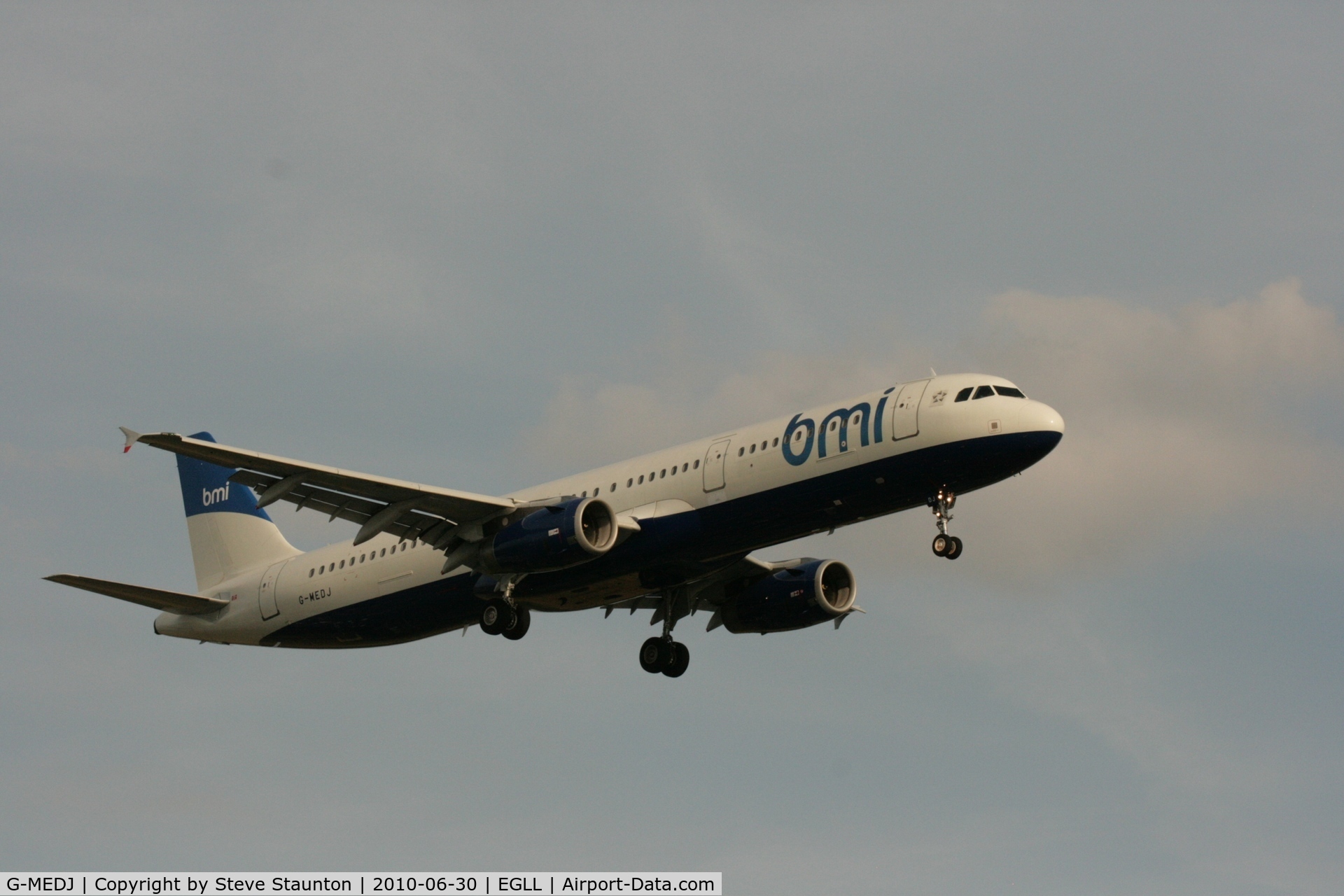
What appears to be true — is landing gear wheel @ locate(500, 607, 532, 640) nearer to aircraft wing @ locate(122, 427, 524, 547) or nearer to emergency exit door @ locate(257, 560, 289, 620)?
aircraft wing @ locate(122, 427, 524, 547)

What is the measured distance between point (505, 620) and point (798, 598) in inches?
358

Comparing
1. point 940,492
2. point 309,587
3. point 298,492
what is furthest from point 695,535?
point 309,587

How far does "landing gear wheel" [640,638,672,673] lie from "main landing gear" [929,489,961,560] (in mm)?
11526

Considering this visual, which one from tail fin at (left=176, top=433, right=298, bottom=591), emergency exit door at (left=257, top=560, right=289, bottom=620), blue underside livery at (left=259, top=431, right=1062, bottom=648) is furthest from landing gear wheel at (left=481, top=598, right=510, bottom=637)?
tail fin at (left=176, top=433, right=298, bottom=591)

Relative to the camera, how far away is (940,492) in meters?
38.0

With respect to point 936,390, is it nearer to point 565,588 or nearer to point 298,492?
point 565,588

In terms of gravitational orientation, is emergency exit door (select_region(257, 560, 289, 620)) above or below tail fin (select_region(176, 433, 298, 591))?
below

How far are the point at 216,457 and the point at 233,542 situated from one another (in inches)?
652

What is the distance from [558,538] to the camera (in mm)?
39719

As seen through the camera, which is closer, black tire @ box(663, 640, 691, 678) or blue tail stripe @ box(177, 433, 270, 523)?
black tire @ box(663, 640, 691, 678)

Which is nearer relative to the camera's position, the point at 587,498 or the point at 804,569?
the point at 587,498

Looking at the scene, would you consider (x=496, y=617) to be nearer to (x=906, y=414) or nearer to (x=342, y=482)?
(x=342, y=482)

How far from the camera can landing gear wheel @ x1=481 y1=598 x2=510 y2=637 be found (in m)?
42.7

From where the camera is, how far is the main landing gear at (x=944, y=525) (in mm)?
37500
